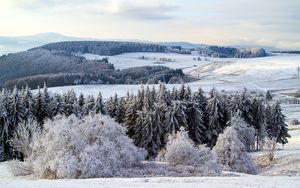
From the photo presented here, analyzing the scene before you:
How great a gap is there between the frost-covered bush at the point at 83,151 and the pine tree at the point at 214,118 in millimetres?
25612

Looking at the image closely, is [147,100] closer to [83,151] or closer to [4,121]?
[4,121]

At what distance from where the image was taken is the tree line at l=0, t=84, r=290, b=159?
208ft

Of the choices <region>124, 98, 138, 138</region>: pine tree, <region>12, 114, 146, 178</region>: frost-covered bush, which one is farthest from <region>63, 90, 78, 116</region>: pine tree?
<region>12, 114, 146, 178</region>: frost-covered bush

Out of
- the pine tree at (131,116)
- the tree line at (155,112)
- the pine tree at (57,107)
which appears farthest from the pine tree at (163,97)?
the pine tree at (57,107)

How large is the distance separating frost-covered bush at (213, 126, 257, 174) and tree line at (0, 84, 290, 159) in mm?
12939

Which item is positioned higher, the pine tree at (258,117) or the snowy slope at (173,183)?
the snowy slope at (173,183)

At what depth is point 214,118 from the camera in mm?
67250

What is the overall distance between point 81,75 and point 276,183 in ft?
561

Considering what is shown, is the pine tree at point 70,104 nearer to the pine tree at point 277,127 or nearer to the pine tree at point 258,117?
the pine tree at point 258,117

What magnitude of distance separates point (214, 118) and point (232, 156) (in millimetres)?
18481

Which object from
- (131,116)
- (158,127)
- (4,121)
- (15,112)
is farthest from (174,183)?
(4,121)

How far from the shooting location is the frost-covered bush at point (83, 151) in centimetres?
3712

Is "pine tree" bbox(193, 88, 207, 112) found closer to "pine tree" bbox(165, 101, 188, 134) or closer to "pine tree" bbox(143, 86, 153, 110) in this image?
"pine tree" bbox(165, 101, 188, 134)

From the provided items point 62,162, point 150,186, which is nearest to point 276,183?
point 150,186
